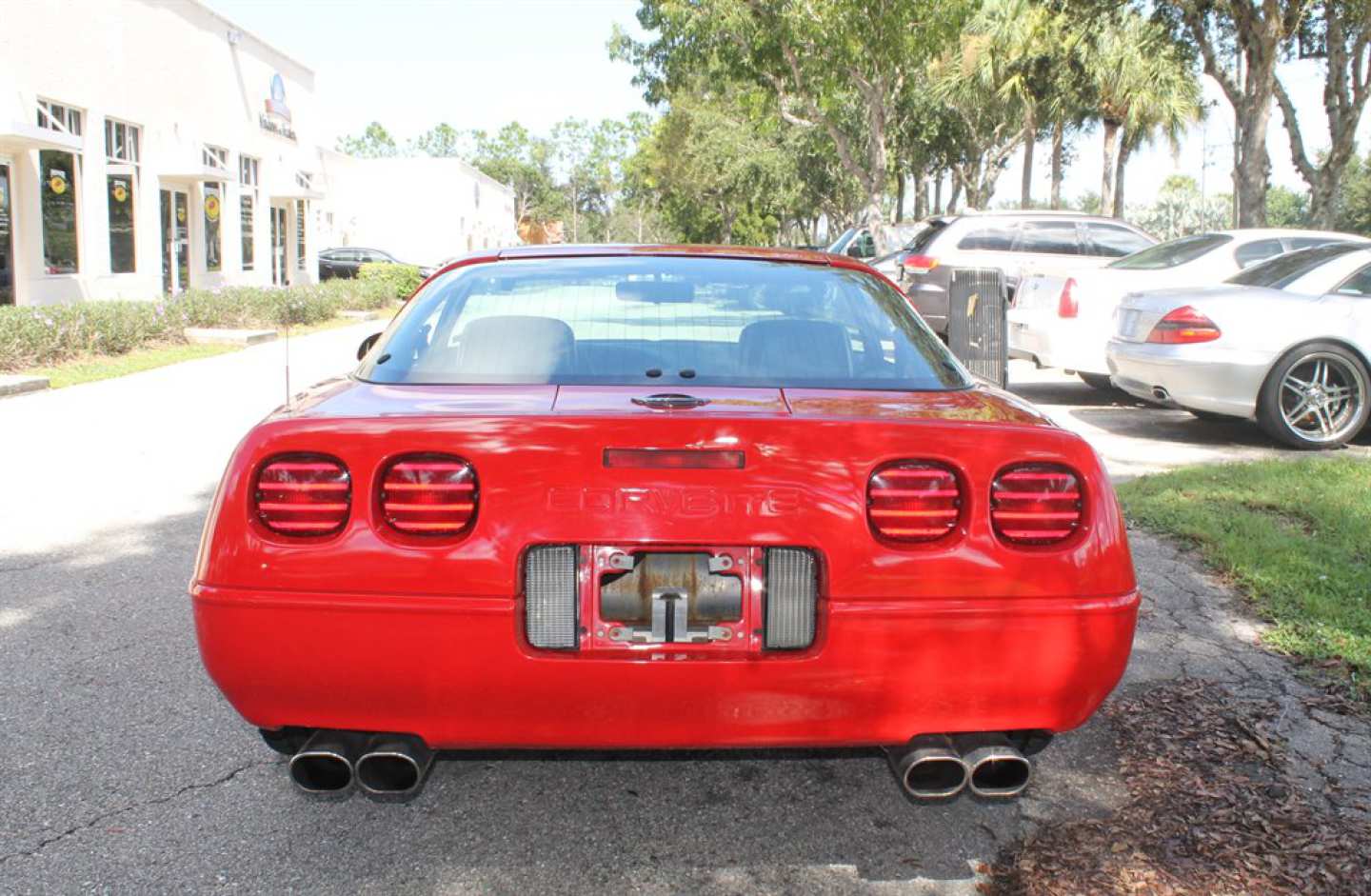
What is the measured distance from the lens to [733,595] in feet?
8.41

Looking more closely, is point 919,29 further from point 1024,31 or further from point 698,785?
point 698,785

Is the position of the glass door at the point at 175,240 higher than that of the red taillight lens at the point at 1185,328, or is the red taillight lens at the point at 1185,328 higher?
the glass door at the point at 175,240

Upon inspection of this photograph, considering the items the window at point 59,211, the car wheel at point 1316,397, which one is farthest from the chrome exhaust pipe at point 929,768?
the window at point 59,211

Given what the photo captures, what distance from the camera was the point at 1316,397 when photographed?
27.2ft

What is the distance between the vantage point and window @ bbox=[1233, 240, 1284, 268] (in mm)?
9977

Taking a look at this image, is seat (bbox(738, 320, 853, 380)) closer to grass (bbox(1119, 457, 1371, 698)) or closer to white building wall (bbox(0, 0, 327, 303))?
grass (bbox(1119, 457, 1371, 698))

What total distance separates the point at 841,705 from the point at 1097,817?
3.09ft

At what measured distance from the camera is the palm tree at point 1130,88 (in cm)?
2892

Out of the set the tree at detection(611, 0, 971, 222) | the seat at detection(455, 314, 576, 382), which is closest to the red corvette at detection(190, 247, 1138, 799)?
the seat at detection(455, 314, 576, 382)

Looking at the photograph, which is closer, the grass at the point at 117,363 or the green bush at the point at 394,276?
the grass at the point at 117,363

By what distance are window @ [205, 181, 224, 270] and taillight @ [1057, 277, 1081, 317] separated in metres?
20.8

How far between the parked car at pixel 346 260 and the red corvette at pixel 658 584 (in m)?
38.8

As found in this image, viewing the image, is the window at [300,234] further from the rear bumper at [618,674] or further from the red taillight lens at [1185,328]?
the rear bumper at [618,674]

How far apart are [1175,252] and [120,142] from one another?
18.8 metres
